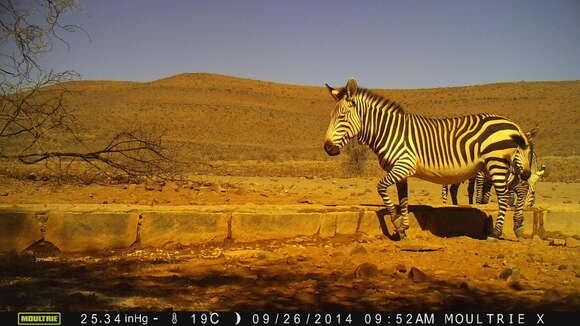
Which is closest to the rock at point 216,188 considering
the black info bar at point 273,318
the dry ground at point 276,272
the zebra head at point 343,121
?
the dry ground at point 276,272

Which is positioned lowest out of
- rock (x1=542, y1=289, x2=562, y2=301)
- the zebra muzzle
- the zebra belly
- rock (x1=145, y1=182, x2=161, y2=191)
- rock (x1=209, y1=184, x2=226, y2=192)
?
rock (x1=542, y1=289, x2=562, y2=301)

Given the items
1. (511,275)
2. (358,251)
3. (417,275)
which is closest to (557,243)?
(511,275)

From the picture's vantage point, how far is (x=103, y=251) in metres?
5.88

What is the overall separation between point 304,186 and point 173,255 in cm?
850

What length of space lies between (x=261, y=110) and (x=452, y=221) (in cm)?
5333

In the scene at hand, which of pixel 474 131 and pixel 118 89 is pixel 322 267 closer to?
pixel 474 131

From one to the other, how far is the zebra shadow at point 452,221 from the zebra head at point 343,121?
150 centimetres

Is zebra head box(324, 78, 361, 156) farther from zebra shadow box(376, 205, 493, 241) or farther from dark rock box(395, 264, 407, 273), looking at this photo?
dark rock box(395, 264, 407, 273)

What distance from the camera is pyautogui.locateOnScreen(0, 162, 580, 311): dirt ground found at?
4090 millimetres

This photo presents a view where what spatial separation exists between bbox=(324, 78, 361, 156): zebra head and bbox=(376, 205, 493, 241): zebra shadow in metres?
1.50

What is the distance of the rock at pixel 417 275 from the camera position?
16.0 feet

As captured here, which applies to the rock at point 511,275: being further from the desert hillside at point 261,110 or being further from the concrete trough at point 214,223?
the desert hillside at point 261,110

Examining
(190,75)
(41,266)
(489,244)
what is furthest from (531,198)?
(190,75)

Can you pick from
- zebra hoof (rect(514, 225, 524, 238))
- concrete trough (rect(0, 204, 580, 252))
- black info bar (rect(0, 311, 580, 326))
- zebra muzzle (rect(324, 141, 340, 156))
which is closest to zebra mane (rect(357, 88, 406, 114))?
zebra muzzle (rect(324, 141, 340, 156))
